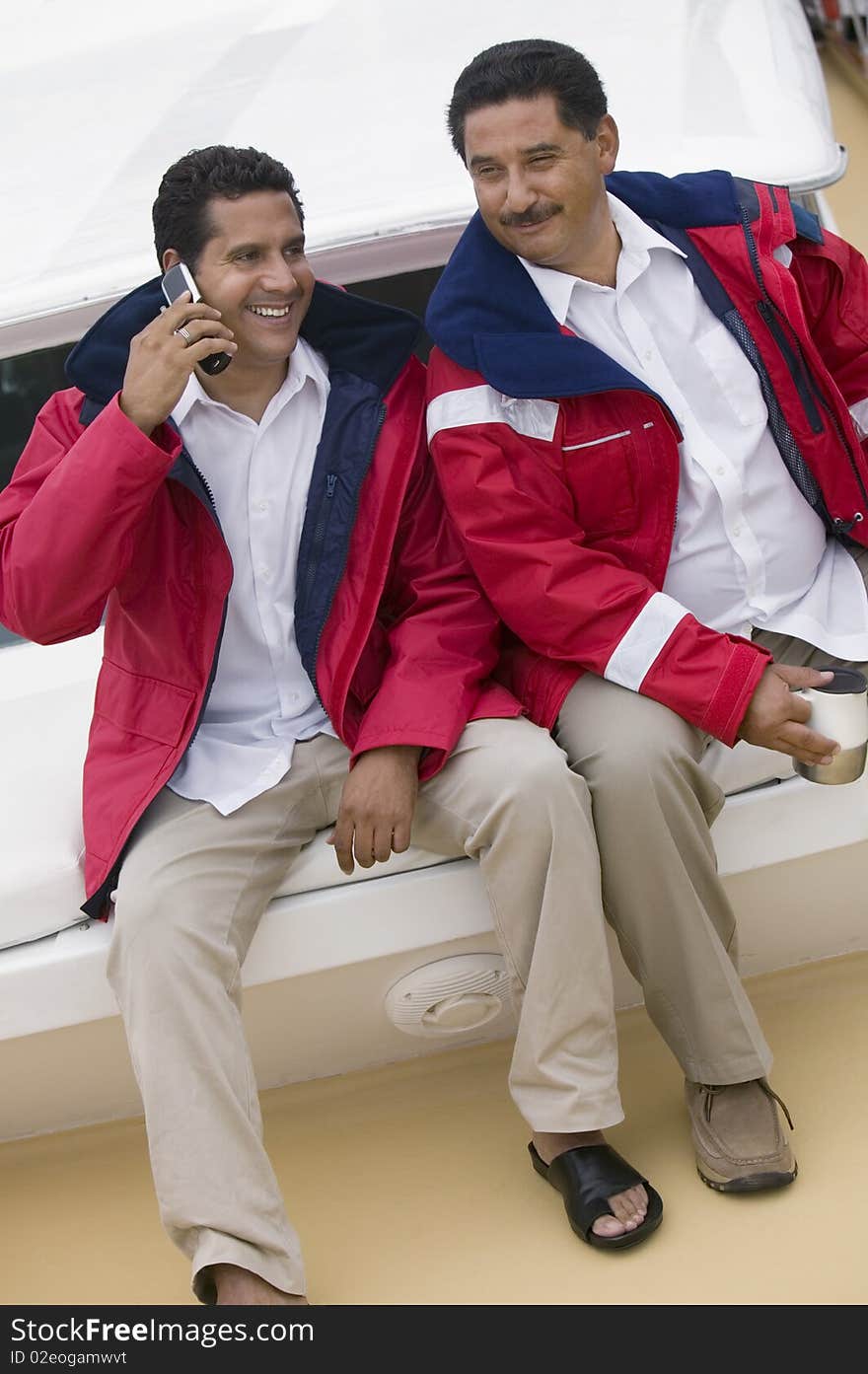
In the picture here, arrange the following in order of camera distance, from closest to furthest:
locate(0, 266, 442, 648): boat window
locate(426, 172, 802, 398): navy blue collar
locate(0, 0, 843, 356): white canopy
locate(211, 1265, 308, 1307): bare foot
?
1. locate(211, 1265, 308, 1307): bare foot
2. locate(426, 172, 802, 398): navy blue collar
3. locate(0, 0, 843, 356): white canopy
4. locate(0, 266, 442, 648): boat window

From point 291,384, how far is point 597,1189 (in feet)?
3.85

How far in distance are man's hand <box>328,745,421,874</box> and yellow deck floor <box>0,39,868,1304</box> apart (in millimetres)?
521

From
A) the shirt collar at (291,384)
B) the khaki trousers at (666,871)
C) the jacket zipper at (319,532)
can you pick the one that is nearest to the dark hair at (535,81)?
the shirt collar at (291,384)

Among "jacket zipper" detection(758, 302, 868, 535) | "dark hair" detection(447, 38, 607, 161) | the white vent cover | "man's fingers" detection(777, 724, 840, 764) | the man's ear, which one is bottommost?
the white vent cover

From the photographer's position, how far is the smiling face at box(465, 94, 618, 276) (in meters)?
2.01

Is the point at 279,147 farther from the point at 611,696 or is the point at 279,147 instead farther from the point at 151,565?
the point at 611,696

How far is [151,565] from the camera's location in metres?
2.08

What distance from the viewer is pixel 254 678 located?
2148mm

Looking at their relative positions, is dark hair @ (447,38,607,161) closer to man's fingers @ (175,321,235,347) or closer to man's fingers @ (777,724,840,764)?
man's fingers @ (175,321,235,347)

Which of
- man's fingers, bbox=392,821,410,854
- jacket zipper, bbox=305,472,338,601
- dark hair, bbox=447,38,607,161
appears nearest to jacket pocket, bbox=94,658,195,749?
jacket zipper, bbox=305,472,338,601
